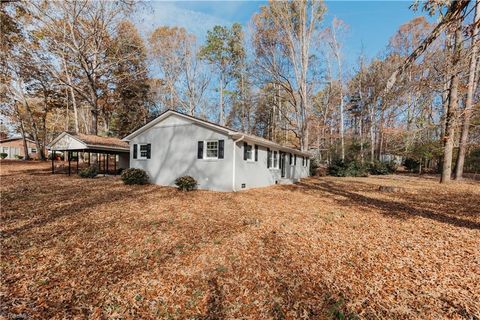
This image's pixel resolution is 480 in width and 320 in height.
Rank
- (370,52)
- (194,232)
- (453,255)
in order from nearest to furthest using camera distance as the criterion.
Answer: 1. (453,255)
2. (194,232)
3. (370,52)

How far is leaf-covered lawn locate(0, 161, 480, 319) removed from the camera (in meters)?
3.00

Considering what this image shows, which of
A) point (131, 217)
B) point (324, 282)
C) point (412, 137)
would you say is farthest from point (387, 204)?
point (131, 217)

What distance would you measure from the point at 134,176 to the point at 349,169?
1806cm

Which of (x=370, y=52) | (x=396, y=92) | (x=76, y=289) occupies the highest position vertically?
(x=370, y=52)

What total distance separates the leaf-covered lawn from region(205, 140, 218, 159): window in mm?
4397

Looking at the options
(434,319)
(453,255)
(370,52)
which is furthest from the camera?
(370,52)

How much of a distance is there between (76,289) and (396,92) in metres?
8.74

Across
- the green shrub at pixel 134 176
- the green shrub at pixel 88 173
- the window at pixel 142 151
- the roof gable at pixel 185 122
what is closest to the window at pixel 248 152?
the roof gable at pixel 185 122

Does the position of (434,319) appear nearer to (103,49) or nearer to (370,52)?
(103,49)

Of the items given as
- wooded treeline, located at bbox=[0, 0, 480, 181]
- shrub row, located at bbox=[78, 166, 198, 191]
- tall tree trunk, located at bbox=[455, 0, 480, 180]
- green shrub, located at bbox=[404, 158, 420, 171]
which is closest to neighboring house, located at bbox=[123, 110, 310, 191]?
shrub row, located at bbox=[78, 166, 198, 191]

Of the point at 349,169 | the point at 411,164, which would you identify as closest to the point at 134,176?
the point at 349,169

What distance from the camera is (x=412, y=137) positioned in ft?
25.6

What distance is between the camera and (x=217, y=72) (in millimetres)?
25719

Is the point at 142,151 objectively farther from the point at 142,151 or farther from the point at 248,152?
the point at 248,152
